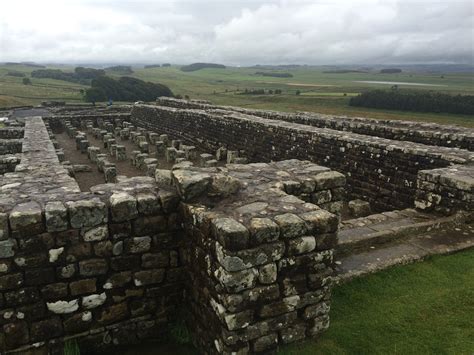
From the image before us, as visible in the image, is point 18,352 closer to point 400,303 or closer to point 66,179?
point 66,179

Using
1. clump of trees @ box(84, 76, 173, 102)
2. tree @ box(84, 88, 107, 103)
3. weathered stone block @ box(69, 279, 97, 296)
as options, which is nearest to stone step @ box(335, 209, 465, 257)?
weathered stone block @ box(69, 279, 97, 296)

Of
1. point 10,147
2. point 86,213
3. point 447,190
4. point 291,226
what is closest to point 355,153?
point 447,190

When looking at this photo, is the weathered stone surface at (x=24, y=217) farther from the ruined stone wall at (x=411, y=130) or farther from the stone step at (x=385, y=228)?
the ruined stone wall at (x=411, y=130)

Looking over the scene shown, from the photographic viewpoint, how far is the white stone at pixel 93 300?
204 inches

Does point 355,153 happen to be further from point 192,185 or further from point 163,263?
point 163,263

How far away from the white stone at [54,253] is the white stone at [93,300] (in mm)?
692

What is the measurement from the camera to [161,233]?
17.8 feet

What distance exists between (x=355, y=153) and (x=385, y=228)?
460 centimetres

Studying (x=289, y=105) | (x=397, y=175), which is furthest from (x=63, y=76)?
(x=397, y=175)

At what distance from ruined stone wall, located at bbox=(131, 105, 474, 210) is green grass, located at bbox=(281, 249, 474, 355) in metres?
4.18

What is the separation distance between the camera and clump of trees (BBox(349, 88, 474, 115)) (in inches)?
2618

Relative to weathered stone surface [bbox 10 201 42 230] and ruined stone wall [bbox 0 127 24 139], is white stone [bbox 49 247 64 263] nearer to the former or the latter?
weathered stone surface [bbox 10 201 42 230]

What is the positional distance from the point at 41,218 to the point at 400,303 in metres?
5.01

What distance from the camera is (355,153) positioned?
12.1m
